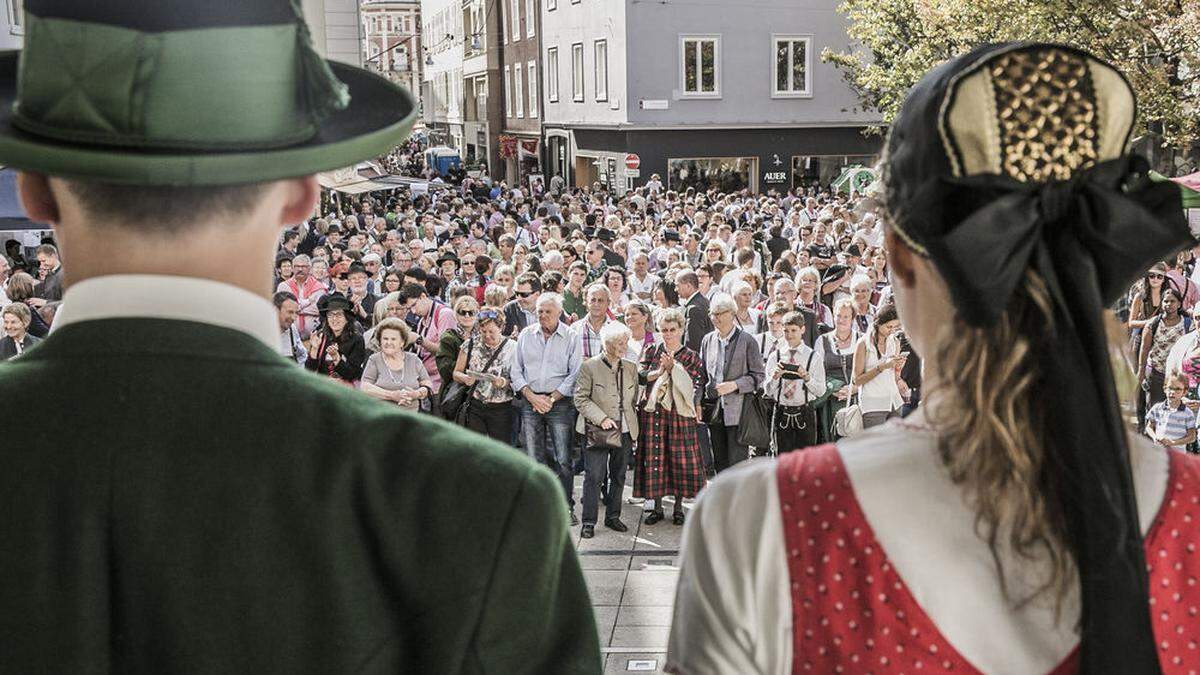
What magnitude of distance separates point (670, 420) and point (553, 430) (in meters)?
0.86

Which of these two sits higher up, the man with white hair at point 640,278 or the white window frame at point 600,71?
the white window frame at point 600,71

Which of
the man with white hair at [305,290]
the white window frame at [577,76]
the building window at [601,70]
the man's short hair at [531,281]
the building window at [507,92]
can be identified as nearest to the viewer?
the man's short hair at [531,281]

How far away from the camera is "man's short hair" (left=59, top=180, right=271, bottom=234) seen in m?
1.32

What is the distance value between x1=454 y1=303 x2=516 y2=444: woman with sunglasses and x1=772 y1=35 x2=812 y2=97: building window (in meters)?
24.8

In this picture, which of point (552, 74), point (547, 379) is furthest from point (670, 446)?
point (552, 74)

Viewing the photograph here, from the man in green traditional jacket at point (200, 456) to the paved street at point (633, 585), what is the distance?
14.3 feet

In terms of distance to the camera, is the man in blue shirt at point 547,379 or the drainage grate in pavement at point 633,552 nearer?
the drainage grate in pavement at point 633,552

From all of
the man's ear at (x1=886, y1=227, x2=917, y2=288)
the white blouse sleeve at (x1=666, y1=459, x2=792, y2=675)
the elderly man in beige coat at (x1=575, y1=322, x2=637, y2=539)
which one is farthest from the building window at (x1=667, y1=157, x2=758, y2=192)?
the white blouse sleeve at (x1=666, y1=459, x2=792, y2=675)

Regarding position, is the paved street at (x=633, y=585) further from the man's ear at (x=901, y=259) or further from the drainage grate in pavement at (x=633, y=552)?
the man's ear at (x=901, y=259)

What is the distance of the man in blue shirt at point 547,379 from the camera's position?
28.3 feet

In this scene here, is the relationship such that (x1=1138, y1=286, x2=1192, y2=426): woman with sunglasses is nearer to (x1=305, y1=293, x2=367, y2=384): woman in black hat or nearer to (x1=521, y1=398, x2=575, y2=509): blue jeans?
(x1=521, y1=398, x2=575, y2=509): blue jeans

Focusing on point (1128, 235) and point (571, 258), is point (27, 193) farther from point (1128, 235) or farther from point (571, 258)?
point (571, 258)

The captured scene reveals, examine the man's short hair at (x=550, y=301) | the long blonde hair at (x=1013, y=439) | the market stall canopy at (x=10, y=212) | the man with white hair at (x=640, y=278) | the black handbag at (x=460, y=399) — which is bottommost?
the black handbag at (x=460, y=399)

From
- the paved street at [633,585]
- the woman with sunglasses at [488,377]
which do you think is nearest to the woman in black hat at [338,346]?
the woman with sunglasses at [488,377]
